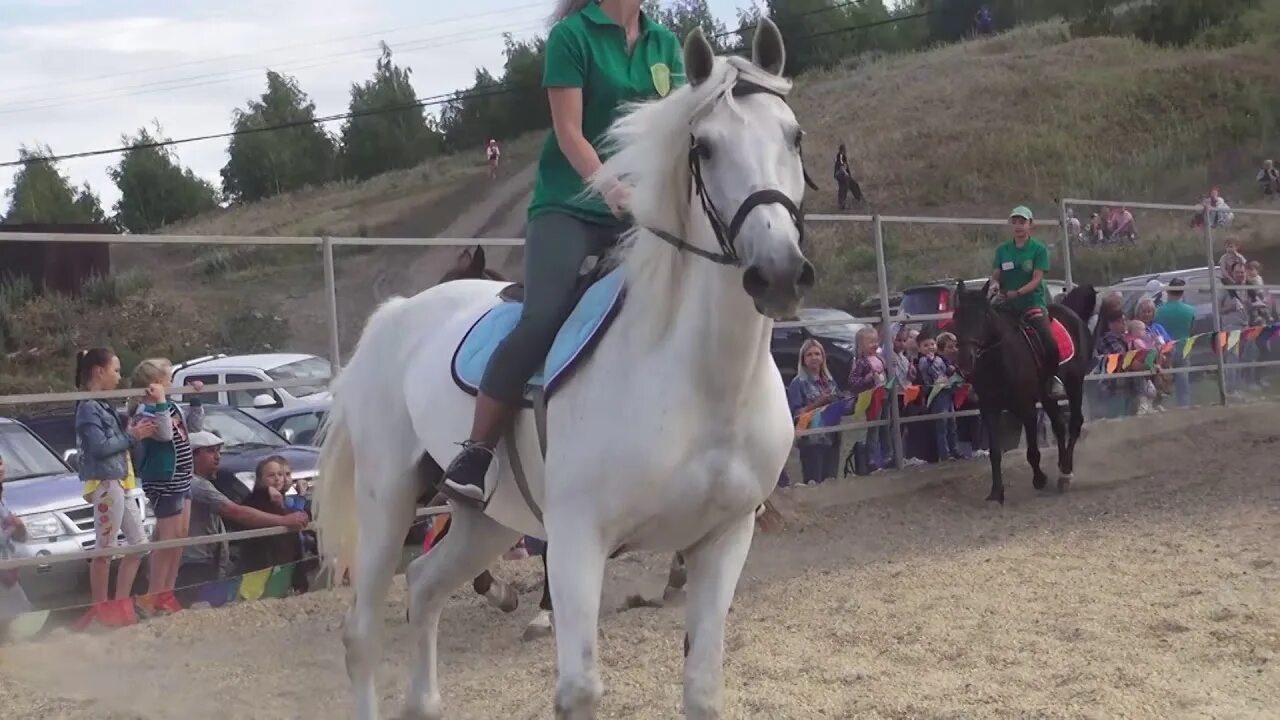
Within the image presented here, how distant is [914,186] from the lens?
34.8m

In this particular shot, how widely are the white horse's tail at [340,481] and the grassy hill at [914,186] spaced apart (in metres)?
2.72

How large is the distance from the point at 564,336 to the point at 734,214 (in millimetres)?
805

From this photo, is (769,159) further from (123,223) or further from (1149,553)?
(123,223)

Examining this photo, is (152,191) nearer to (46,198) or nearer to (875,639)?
(46,198)

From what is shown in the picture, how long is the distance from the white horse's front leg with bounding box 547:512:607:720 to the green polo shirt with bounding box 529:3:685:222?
1082 mm

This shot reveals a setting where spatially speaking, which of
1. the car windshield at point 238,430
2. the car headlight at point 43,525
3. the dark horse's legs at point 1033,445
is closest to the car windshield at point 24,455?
the car headlight at point 43,525

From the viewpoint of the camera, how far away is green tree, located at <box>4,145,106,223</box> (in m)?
53.5

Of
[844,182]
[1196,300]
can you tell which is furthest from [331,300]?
[844,182]

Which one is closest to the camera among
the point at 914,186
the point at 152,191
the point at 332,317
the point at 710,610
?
the point at 710,610

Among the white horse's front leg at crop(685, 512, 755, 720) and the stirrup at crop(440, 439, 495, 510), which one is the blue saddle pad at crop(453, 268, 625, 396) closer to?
the stirrup at crop(440, 439, 495, 510)

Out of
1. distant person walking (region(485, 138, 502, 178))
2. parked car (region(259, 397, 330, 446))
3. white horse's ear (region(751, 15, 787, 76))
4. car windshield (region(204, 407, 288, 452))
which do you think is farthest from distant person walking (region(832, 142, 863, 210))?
white horse's ear (region(751, 15, 787, 76))

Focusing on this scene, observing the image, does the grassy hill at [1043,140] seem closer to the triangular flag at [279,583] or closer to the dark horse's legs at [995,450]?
the dark horse's legs at [995,450]

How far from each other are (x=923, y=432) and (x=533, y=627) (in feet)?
18.3

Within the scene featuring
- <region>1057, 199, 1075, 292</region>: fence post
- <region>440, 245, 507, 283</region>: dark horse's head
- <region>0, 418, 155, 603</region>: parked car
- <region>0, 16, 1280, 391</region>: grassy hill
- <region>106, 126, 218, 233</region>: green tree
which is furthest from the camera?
<region>106, 126, 218, 233</region>: green tree
